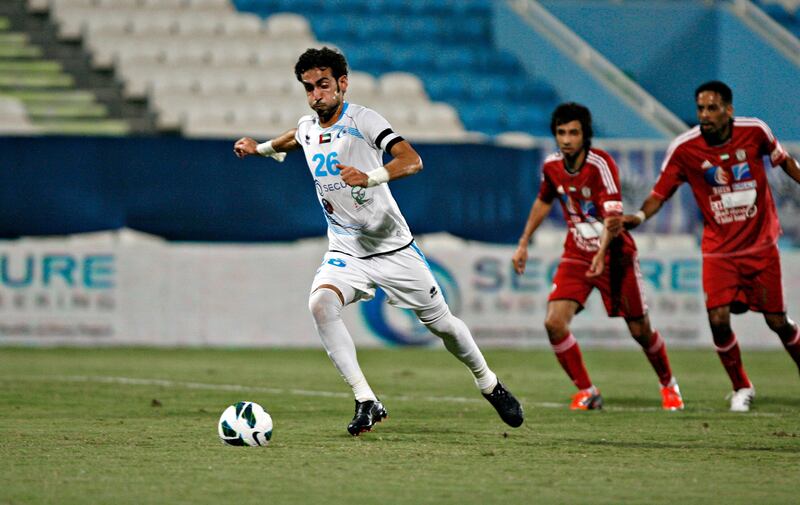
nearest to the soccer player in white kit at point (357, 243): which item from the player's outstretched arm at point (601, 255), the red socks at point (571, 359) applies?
the player's outstretched arm at point (601, 255)

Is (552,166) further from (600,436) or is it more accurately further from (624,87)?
(624,87)

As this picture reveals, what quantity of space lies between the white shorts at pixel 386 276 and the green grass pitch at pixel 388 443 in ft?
2.52

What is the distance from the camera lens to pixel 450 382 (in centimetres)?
1195

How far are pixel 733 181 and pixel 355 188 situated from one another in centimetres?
294

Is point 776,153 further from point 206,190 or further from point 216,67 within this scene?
point 216,67

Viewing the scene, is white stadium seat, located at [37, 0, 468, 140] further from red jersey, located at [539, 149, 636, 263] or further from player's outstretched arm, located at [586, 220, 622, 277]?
player's outstretched arm, located at [586, 220, 622, 277]

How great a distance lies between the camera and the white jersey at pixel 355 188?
24.8 feet

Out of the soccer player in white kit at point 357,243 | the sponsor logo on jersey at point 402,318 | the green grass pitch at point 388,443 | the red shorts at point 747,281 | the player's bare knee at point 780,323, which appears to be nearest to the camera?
the green grass pitch at point 388,443

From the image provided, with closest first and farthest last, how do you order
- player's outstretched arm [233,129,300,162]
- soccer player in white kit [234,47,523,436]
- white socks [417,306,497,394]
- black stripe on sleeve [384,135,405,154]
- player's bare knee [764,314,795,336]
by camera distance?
black stripe on sleeve [384,135,405,154] → soccer player in white kit [234,47,523,436] → white socks [417,306,497,394] → player's outstretched arm [233,129,300,162] → player's bare knee [764,314,795,336]

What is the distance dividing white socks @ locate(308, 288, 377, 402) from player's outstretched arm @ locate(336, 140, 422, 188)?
74cm

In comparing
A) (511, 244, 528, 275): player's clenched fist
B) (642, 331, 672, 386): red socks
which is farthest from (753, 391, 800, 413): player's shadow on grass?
(511, 244, 528, 275): player's clenched fist

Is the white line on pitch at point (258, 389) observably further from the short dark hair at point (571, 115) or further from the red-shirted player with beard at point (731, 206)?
the short dark hair at point (571, 115)

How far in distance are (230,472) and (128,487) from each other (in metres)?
0.56

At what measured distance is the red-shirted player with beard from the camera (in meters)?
9.10
